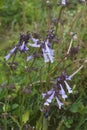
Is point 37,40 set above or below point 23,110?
above

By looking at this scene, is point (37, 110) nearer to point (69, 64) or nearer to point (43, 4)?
point (69, 64)

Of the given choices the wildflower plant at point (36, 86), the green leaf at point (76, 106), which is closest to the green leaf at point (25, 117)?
the wildflower plant at point (36, 86)

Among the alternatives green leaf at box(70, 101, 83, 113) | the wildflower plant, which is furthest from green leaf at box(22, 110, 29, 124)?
green leaf at box(70, 101, 83, 113)

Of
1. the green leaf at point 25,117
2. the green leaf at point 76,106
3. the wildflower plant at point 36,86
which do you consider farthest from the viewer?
the green leaf at point 76,106

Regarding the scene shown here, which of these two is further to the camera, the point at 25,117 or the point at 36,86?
the point at 36,86

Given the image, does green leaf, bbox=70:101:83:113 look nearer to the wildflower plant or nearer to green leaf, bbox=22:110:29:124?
the wildflower plant

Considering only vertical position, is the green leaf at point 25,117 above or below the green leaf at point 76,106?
above

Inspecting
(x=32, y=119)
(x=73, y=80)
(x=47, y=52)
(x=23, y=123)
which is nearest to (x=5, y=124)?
(x=23, y=123)

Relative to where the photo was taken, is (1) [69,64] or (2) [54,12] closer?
(1) [69,64]

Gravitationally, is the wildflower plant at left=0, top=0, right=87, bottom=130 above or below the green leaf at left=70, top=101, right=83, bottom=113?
above

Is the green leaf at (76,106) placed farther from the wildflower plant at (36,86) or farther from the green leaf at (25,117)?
the green leaf at (25,117)

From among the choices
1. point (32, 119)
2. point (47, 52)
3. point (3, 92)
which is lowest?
point (32, 119)
